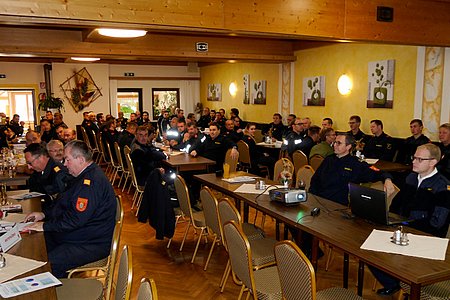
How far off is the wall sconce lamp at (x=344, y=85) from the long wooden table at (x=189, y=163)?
3.99 meters

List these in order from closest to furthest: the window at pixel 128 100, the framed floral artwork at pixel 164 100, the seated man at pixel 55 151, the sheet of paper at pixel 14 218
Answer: the sheet of paper at pixel 14 218
the seated man at pixel 55 151
the window at pixel 128 100
the framed floral artwork at pixel 164 100

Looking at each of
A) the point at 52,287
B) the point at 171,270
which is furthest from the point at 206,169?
the point at 52,287

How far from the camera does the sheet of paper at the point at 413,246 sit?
2.54 meters

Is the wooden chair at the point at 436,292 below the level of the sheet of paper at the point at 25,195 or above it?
below

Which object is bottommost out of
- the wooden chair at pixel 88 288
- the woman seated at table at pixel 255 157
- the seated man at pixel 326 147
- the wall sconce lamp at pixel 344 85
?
the wooden chair at pixel 88 288

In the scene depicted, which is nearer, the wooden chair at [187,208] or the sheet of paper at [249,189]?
the sheet of paper at [249,189]

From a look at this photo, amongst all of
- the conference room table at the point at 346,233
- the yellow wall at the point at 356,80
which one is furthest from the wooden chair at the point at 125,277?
the yellow wall at the point at 356,80

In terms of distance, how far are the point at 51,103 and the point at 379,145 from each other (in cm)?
1053

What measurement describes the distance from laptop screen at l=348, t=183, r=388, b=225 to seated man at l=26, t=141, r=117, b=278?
1.88 m

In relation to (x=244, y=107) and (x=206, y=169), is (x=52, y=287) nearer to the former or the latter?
(x=206, y=169)

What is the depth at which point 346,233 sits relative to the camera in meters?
2.93

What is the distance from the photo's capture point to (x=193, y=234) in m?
5.53

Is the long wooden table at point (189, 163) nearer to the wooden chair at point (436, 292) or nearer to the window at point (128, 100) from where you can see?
the wooden chair at point (436, 292)

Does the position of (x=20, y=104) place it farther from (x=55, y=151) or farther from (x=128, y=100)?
(x=55, y=151)
